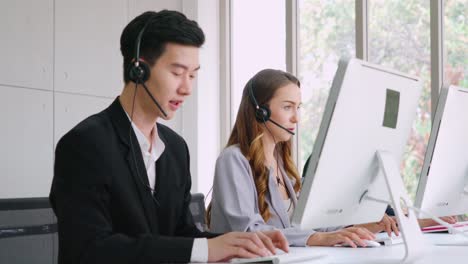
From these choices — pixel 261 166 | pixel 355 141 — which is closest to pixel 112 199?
pixel 355 141

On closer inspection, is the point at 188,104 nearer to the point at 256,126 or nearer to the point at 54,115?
the point at 54,115

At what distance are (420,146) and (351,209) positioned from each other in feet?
8.10

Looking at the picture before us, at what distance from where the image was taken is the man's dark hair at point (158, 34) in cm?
178

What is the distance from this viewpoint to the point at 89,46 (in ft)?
12.6

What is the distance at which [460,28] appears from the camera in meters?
3.82

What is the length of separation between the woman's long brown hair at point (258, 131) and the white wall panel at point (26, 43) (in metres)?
1.37

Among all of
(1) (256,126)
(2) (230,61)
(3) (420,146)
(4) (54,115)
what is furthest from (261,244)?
(2) (230,61)

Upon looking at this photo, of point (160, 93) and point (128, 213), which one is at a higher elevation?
point (160, 93)

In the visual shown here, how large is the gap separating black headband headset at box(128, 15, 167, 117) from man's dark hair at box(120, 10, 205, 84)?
0.7 inches

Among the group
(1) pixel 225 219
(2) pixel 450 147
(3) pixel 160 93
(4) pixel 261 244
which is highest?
(3) pixel 160 93

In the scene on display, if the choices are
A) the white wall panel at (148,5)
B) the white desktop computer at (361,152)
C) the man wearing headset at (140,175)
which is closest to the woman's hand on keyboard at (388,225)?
the white desktop computer at (361,152)

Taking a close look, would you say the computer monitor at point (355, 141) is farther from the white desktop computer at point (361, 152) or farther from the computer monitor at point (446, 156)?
the computer monitor at point (446, 156)

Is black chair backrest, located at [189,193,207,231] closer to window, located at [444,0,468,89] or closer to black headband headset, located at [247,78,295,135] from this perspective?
black headband headset, located at [247,78,295,135]

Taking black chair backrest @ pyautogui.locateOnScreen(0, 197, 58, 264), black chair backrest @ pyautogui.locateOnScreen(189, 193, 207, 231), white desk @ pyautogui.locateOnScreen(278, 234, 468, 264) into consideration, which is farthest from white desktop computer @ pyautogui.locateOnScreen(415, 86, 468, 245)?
black chair backrest @ pyautogui.locateOnScreen(0, 197, 58, 264)
